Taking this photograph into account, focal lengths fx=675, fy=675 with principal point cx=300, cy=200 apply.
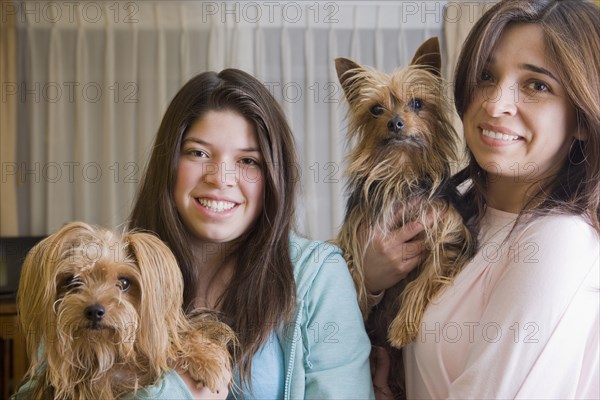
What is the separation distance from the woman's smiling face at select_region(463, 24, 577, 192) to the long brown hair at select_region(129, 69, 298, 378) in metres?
0.51

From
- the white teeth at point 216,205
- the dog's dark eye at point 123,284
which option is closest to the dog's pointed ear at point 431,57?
the white teeth at point 216,205

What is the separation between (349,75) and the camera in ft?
6.93

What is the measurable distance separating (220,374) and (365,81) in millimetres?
1008

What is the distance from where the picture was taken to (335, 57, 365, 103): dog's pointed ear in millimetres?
2088

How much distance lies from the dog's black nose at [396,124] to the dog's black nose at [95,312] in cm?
97

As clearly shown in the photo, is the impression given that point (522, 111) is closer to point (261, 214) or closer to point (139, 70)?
point (261, 214)

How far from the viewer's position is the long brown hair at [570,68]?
1584 mm

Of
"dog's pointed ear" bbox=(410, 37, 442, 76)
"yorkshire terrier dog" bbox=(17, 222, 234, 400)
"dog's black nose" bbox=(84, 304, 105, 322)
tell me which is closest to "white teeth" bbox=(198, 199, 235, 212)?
"yorkshire terrier dog" bbox=(17, 222, 234, 400)

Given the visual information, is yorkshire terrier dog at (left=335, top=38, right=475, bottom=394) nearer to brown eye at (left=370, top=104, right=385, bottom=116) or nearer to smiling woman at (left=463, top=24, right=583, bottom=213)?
brown eye at (left=370, top=104, right=385, bottom=116)

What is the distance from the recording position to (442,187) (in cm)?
195

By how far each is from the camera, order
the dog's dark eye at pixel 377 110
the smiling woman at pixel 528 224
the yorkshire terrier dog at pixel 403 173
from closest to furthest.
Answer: the smiling woman at pixel 528 224 → the yorkshire terrier dog at pixel 403 173 → the dog's dark eye at pixel 377 110

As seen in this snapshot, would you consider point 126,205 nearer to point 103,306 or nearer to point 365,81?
point 365,81

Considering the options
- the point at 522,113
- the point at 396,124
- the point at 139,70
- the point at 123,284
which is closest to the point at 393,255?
the point at 396,124

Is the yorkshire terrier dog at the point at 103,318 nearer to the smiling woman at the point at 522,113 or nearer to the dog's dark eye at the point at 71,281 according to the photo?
the dog's dark eye at the point at 71,281
